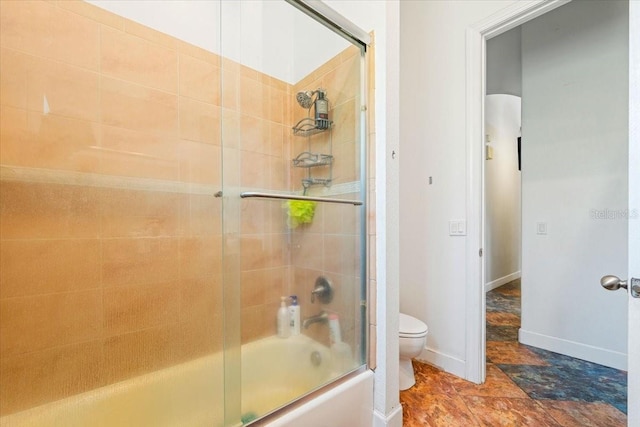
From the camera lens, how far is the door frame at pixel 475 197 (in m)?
1.75

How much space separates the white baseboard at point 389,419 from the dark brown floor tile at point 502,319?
190cm

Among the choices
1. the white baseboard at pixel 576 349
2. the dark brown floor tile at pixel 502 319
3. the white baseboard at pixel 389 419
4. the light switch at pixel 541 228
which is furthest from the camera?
the dark brown floor tile at pixel 502 319

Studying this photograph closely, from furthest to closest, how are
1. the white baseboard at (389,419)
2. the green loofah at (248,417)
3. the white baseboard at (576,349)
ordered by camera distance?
the white baseboard at (576,349) < the white baseboard at (389,419) < the green loofah at (248,417)

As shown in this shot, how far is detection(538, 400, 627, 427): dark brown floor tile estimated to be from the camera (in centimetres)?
139

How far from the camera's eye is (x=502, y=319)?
9.41 feet

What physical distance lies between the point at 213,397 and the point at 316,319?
629 millimetres

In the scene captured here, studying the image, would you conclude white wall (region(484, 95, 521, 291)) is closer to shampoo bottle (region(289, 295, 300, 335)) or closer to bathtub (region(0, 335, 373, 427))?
shampoo bottle (region(289, 295, 300, 335))

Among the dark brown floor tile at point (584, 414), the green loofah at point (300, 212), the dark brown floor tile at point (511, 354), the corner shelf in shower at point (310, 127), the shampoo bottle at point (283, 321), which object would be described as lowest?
the dark brown floor tile at point (511, 354)

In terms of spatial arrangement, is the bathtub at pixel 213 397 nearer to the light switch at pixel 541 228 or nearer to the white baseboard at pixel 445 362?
the white baseboard at pixel 445 362

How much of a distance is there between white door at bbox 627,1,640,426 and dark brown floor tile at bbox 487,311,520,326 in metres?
1.91

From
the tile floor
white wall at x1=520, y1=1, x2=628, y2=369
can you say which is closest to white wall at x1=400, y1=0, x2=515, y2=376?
the tile floor

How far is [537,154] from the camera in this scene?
7.48 feet

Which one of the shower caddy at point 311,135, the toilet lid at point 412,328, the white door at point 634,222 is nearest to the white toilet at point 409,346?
the toilet lid at point 412,328

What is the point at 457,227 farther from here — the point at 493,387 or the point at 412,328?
the point at 493,387
